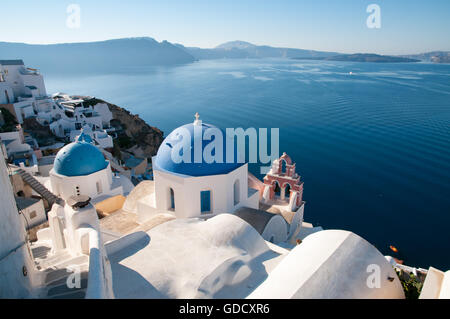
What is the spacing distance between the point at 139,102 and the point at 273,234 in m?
67.1

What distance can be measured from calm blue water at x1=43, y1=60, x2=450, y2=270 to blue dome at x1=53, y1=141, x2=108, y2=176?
57.9 ft

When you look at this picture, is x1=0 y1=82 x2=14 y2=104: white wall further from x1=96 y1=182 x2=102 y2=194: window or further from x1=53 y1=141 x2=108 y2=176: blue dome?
x1=96 y1=182 x2=102 y2=194: window

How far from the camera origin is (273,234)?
11664 mm

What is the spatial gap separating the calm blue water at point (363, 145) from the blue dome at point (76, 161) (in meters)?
17.6

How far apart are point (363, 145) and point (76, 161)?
34294mm

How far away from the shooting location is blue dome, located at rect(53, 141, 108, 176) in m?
15.1

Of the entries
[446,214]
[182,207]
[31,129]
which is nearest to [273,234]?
[182,207]

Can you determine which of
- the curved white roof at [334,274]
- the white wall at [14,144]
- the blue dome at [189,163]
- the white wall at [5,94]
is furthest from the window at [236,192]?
the white wall at [5,94]

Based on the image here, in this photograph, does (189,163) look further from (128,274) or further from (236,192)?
(128,274)

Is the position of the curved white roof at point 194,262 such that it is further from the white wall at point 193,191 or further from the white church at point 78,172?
the white church at point 78,172

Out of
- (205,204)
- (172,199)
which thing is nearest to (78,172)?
(172,199)

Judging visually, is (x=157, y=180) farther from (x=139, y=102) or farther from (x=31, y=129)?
(x=139, y=102)

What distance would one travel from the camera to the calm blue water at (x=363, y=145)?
78.1 ft

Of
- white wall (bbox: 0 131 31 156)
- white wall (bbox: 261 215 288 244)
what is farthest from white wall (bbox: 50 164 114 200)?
white wall (bbox: 0 131 31 156)
